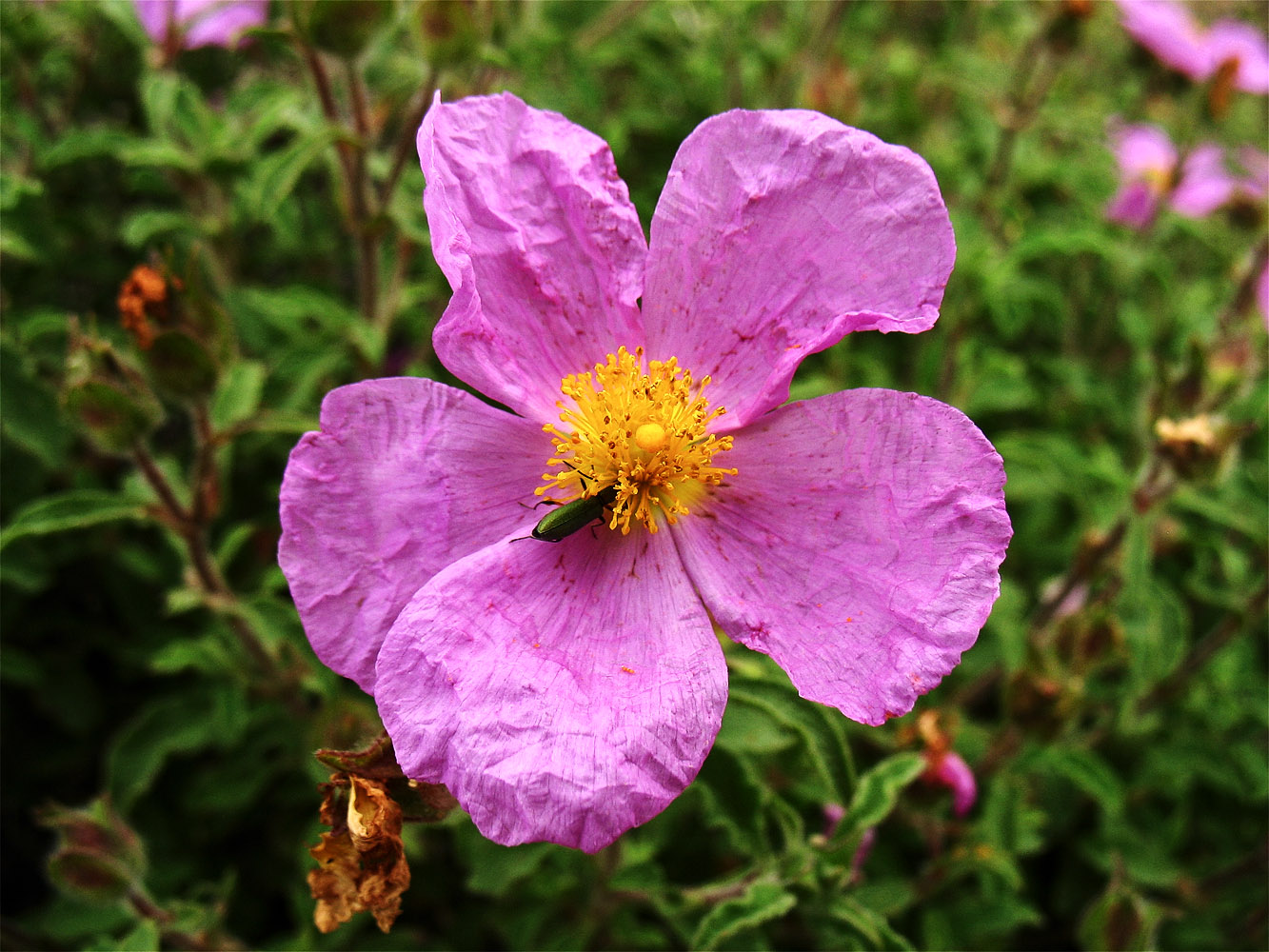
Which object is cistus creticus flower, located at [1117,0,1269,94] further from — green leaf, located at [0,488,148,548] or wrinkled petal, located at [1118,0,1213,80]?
green leaf, located at [0,488,148,548]

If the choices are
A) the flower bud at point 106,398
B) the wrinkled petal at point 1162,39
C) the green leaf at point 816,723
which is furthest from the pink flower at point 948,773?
the wrinkled petal at point 1162,39

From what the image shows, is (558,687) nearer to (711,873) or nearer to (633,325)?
(633,325)

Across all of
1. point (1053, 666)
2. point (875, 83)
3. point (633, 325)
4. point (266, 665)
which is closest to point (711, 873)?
point (1053, 666)

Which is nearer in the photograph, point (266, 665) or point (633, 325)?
point (633, 325)

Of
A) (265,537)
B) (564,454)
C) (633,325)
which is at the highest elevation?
(633,325)

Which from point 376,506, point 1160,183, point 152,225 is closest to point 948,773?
point 376,506

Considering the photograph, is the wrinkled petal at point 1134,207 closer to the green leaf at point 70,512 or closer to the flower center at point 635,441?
the flower center at point 635,441
